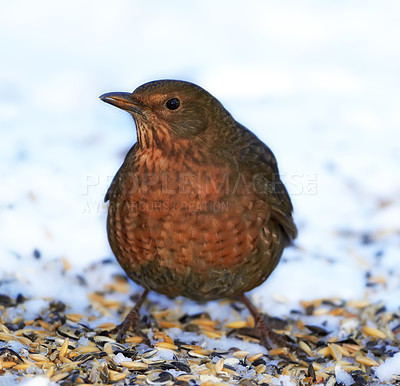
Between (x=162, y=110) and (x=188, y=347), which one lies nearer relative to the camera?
(x=162, y=110)

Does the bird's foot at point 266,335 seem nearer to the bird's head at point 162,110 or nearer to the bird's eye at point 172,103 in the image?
the bird's head at point 162,110

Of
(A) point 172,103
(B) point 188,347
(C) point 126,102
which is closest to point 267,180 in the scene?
(A) point 172,103

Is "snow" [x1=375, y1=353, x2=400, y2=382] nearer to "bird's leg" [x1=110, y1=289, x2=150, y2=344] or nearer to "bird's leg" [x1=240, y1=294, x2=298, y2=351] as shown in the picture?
"bird's leg" [x1=240, y1=294, x2=298, y2=351]

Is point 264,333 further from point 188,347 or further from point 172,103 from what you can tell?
point 172,103

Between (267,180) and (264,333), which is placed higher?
(267,180)

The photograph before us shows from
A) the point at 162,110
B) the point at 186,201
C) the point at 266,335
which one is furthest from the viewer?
the point at 266,335

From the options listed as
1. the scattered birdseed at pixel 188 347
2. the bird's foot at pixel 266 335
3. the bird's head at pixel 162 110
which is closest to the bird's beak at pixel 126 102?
the bird's head at pixel 162 110

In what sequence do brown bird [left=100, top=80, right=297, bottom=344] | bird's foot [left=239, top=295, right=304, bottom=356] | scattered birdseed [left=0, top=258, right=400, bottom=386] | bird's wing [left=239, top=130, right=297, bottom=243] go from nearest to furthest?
scattered birdseed [left=0, top=258, right=400, bottom=386], brown bird [left=100, top=80, right=297, bottom=344], bird's wing [left=239, top=130, right=297, bottom=243], bird's foot [left=239, top=295, right=304, bottom=356]

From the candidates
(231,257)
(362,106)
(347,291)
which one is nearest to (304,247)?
(347,291)

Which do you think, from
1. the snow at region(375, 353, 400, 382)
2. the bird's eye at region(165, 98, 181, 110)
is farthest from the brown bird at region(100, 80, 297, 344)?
the snow at region(375, 353, 400, 382)
